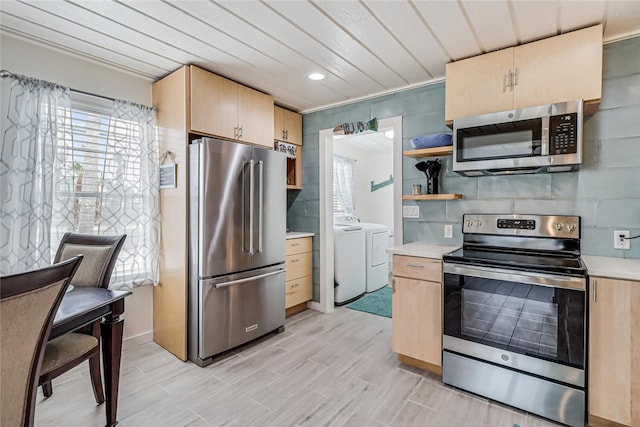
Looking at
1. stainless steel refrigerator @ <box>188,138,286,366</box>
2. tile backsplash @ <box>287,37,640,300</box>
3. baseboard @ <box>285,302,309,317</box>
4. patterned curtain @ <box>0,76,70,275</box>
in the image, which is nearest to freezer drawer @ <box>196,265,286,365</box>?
stainless steel refrigerator @ <box>188,138,286,366</box>

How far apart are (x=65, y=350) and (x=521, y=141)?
9.38 feet

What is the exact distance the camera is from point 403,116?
2990 mm

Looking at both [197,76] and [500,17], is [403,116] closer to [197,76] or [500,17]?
[500,17]

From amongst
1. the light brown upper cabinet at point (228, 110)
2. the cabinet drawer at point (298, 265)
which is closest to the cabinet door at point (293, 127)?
the light brown upper cabinet at point (228, 110)

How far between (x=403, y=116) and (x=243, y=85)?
1.53 m

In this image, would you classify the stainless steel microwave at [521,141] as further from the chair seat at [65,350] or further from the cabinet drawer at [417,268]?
the chair seat at [65,350]

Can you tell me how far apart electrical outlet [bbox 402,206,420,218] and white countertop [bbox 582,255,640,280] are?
1.20 metres

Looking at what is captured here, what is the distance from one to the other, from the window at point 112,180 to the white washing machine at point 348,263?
1999 mm

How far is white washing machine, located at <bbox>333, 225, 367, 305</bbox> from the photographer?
3.86m

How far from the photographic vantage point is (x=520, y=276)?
1.84 meters

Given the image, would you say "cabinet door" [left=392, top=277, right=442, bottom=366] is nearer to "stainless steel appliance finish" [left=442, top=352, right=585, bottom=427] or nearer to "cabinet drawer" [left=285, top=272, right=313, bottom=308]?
"stainless steel appliance finish" [left=442, top=352, right=585, bottom=427]

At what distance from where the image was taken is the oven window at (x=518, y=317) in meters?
1.72

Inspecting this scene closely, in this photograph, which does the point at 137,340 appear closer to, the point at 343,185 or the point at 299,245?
the point at 299,245

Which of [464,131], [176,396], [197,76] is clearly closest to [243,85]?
[197,76]
